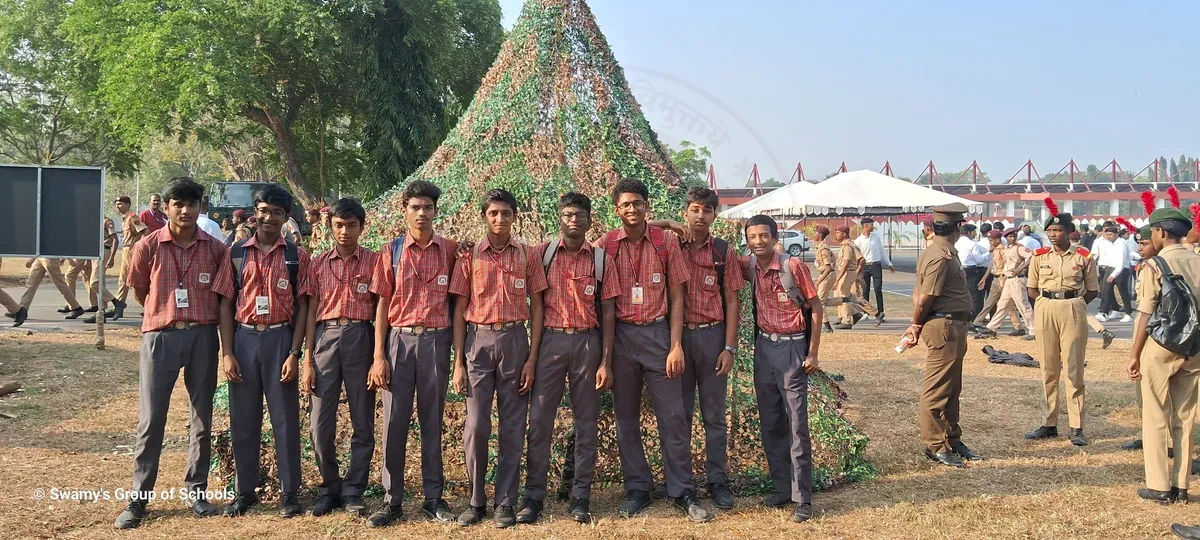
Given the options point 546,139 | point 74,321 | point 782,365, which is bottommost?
point 74,321

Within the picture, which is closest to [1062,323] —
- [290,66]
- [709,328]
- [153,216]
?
[709,328]

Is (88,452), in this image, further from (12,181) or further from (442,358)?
(12,181)

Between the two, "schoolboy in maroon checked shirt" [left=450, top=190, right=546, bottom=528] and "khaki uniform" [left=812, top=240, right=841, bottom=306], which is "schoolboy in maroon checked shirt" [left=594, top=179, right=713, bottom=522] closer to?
"schoolboy in maroon checked shirt" [left=450, top=190, right=546, bottom=528]

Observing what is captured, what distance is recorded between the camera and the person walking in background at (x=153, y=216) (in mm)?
11000

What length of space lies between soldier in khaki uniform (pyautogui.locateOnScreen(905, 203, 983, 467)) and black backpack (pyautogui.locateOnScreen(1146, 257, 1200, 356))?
44.3 inches

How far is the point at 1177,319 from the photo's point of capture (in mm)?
4910

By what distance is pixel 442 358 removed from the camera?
14.8 ft

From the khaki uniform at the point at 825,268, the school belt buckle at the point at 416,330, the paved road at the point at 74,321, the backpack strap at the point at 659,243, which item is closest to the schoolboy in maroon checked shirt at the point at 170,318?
the school belt buckle at the point at 416,330

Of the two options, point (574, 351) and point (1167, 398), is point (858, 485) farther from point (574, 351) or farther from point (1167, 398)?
point (574, 351)

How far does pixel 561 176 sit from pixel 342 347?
1.88 meters

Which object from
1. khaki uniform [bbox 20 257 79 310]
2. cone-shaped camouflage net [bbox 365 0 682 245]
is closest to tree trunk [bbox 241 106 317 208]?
khaki uniform [bbox 20 257 79 310]

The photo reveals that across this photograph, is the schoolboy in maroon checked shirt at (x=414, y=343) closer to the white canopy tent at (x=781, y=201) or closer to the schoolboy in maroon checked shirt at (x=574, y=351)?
the schoolboy in maroon checked shirt at (x=574, y=351)

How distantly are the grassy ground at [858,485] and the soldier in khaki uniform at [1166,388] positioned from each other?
18cm

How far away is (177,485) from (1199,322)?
5.74 m
